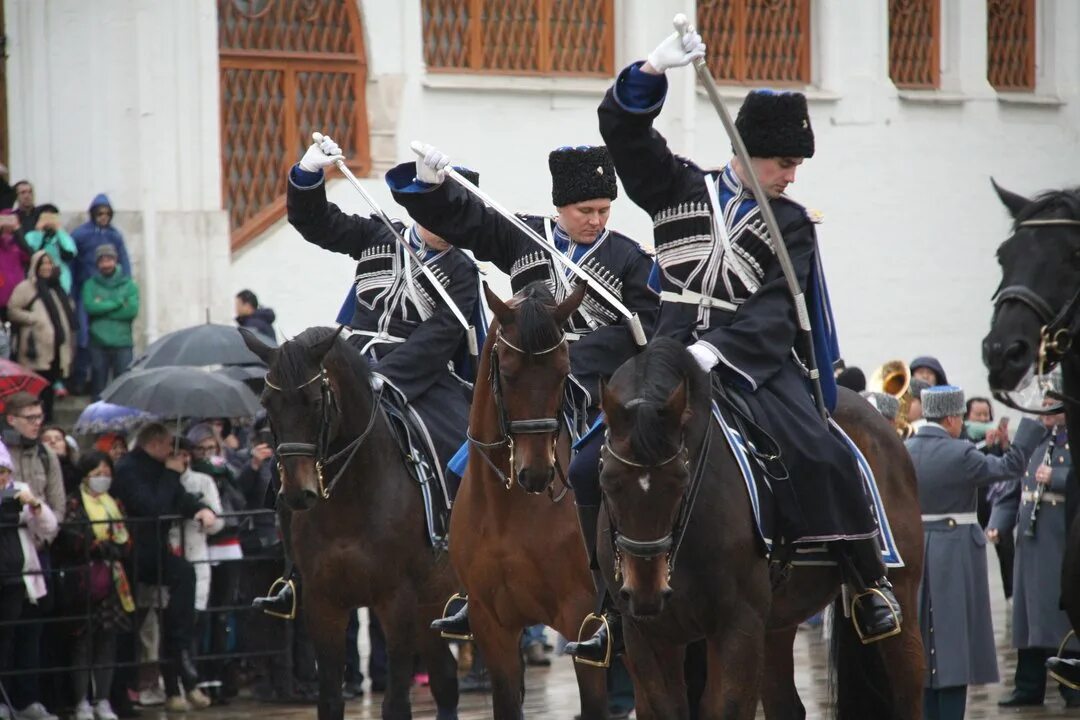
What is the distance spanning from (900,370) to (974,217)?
42.4 feet

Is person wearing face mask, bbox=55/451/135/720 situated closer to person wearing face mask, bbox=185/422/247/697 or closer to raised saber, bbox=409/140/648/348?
person wearing face mask, bbox=185/422/247/697

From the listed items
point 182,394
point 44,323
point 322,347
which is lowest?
point 182,394

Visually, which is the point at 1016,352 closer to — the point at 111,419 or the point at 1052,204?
the point at 1052,204

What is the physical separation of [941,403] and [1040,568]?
51.4 inches

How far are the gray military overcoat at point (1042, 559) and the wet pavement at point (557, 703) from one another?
46 centimetres

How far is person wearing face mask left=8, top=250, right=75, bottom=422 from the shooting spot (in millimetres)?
16219

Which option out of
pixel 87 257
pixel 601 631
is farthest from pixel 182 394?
pixel 601 631

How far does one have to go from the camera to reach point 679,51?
22.7ft

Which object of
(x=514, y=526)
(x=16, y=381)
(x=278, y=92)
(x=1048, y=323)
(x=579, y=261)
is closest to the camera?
(x=1048, y=323)

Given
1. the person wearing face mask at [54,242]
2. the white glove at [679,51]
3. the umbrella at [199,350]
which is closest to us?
the white glove at [679,51]

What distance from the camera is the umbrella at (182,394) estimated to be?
43.5 feet

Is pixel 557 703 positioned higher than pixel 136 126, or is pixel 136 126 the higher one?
pixel 136 126

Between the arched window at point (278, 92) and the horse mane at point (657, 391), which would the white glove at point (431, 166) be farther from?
the arched window at point (278, 92)

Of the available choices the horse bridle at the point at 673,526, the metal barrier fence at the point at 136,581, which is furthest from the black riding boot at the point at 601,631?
the metal barrier fence at the point at 136,581
